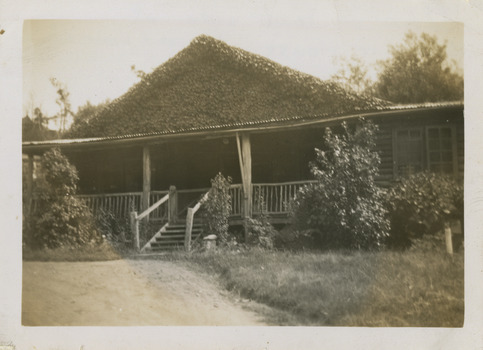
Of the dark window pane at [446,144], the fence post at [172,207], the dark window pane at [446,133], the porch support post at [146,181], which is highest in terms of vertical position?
the dark window pane at [446,133]

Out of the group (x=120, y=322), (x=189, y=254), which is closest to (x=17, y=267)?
(x=120, y=322)

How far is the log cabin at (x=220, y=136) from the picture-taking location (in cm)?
582

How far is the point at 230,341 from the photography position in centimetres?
493

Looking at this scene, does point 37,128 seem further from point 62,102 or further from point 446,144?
point 446,144

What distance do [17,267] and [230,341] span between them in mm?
2646

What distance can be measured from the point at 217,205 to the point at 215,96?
1724 mm

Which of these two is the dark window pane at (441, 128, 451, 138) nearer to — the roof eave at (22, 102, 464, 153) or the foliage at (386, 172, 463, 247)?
the roof eave at (22, 102, 464, 153)

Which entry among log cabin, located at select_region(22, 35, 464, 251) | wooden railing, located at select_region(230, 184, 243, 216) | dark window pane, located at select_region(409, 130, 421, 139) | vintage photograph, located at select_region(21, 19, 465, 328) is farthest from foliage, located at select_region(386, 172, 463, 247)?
wooden railing, located at select_region(230, 184, 243, 216)

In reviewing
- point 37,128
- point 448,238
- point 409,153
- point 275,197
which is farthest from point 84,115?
point 448,238

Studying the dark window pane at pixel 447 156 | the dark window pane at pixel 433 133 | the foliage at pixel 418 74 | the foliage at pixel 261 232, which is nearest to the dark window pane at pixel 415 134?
the dark window pane at pixel 433 133

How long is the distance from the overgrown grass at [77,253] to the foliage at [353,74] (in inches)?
147

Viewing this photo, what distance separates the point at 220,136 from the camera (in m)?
6.77

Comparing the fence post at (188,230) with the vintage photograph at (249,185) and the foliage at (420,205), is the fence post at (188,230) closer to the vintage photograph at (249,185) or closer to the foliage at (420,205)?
the vintage photograph at (249,185)

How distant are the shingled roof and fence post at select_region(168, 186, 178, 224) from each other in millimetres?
1023
